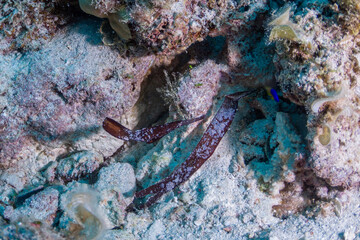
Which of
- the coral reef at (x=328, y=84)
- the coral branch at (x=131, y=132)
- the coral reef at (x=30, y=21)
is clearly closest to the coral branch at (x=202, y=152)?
the coral branch at (x=131, y=132)

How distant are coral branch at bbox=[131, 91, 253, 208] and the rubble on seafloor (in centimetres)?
14

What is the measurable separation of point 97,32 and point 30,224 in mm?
2095

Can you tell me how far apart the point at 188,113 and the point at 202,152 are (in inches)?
17.8

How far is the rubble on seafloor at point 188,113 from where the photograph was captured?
2244 mm

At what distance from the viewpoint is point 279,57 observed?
2.42 meters

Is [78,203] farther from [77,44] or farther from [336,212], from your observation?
[336,212]

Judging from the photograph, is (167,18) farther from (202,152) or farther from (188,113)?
(202,152)

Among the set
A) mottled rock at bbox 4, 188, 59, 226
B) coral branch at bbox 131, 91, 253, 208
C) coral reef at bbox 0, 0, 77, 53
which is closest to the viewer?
mottled rock at bbox 4, 188, 59, 226

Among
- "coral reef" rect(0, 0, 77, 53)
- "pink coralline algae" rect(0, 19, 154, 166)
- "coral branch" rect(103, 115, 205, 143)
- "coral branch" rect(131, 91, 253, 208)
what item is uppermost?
"coral reef" rect(0, 0, 77, 53)

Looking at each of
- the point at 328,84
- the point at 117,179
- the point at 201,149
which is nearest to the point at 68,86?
the point at 117,179

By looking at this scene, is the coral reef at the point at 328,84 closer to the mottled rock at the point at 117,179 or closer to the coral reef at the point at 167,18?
the coral reef at the point at 167,18

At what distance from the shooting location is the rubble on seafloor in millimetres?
2244

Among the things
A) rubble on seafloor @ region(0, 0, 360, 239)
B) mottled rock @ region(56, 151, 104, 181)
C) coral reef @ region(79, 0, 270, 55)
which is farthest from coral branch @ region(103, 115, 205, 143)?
coral reef @ region(79, 0, 270, 55)

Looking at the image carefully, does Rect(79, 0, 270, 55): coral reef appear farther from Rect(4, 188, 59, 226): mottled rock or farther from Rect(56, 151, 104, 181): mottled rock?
Rect(4, 188, 59, 226): mottled rock
